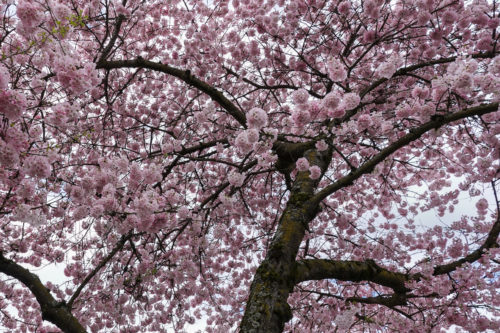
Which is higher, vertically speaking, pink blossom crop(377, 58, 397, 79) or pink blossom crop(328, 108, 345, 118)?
pink blossom crop(377, 58, 397, 79)

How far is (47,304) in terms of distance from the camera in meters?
3.56

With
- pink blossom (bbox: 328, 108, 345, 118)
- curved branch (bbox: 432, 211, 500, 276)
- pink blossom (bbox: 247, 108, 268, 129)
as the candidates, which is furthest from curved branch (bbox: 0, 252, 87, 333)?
curved branch (bbox: 432, 211, 500, 276)

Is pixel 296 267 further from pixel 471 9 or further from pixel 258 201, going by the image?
pixel 471 9

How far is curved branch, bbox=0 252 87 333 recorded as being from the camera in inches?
137

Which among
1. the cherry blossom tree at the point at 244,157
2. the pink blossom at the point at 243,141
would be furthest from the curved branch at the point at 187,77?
the pink blossom at the point at 243,141

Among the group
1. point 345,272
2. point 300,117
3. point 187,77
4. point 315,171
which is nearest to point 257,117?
point 300,117

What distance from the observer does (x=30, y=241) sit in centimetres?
670

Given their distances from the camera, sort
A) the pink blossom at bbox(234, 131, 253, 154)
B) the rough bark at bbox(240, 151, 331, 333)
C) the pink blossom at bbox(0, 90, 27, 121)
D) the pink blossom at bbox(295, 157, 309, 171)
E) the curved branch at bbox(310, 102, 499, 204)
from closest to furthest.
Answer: the pink blossom at bbox(0, 90, 27, 121) < the rough bark at bbox(240, 151, 331, 333) < the curved branch at bbox(310, 102, 499, 204) < the pink blossom at bbox(234, 131, 253, 154) < the pink blossom at bbox(295, 157, 309, 171)

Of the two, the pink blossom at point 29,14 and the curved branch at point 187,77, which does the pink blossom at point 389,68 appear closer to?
the curved branch at point 187,77

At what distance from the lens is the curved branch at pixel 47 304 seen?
3479 mm

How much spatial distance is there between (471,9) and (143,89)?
239 inches

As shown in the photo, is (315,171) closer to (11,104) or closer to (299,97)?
→ (299,97)

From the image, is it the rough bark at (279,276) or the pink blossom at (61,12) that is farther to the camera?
the rough bark at (279,276)

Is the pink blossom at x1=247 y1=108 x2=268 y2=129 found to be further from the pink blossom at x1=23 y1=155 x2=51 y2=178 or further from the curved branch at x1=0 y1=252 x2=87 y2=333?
the curved branch at x1=0 y1=252 x2=87 y2=333
